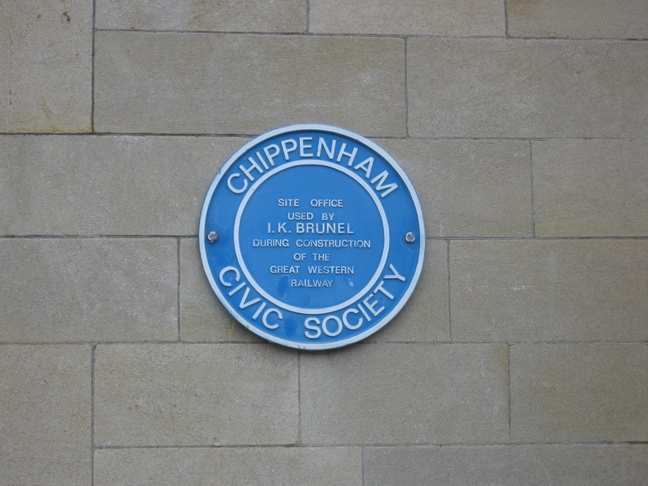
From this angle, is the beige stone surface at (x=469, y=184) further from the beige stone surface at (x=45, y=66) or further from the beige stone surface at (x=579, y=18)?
the beige stone surface at (x=45, y=66)

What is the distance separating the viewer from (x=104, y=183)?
4281 mm

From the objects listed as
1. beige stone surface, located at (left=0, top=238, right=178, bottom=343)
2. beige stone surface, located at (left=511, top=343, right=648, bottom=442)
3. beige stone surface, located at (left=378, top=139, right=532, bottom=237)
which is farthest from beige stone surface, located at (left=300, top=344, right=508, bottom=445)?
beige stone surface, located at (left=0, top=238, right=178, bottom=343)

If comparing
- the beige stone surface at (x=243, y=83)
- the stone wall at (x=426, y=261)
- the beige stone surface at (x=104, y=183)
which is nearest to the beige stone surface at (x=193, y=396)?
the stone wall at (x=426, y=261)

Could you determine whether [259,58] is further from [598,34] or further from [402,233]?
[598,34]

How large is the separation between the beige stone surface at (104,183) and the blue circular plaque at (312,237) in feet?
0.54

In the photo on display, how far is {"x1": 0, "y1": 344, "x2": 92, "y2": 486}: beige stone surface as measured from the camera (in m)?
4.11

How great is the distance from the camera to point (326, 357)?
14.0 feet

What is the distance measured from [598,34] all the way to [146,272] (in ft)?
9.93

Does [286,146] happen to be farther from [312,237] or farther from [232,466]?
[232,466]

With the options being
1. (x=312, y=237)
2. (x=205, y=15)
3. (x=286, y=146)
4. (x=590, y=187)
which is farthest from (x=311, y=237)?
(x=590, y=187)

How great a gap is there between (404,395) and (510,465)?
715 millimetres

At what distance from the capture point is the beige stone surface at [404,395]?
423 cm

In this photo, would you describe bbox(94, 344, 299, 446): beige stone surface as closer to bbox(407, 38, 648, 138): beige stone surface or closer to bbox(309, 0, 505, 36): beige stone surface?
bbox(407, 38, 648, 138): beige stone surface

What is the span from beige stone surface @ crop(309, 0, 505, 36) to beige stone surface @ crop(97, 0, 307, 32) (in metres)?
0.15
